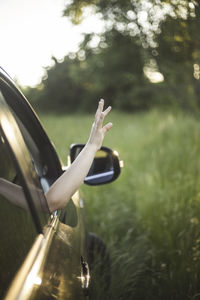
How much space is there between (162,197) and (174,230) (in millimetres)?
860

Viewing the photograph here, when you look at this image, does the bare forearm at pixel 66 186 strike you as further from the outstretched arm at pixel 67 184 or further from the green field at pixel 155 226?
the green field at pixel 155 226

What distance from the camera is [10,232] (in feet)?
3.15

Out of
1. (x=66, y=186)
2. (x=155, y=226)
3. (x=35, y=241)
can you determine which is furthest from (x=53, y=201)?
(x=155, y=226)

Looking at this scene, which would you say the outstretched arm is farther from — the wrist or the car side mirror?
the car side mirror

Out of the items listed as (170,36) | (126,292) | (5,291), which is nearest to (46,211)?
(5,291)

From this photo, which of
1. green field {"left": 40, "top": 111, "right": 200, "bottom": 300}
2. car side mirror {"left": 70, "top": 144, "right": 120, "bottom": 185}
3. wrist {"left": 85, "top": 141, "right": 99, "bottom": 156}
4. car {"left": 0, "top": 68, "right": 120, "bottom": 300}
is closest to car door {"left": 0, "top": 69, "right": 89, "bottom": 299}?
car {"left": 0, "top": 68, "right": 120, "bottom": 300}

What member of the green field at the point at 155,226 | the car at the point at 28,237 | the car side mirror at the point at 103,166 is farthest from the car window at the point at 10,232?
the green field at the point at 155,226

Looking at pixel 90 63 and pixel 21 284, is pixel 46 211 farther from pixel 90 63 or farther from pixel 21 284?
pixel 90 63

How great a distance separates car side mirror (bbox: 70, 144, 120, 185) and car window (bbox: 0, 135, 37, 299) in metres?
0.87

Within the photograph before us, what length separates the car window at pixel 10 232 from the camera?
2.84ft

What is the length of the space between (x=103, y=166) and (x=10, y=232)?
1196mm

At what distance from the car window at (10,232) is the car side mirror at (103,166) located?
87cm

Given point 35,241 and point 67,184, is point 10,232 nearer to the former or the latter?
point 35,241

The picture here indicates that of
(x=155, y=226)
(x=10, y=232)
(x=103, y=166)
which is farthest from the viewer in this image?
(x=155, y=226)
